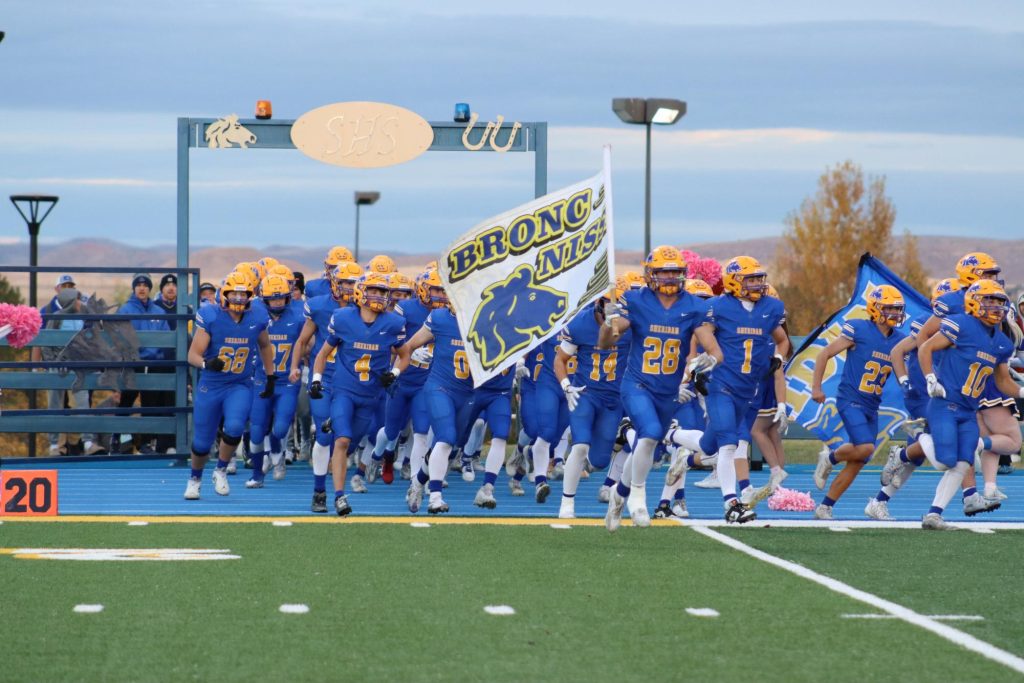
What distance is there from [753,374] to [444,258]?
2296 mm

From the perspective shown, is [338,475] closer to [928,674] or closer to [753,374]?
[753,374]

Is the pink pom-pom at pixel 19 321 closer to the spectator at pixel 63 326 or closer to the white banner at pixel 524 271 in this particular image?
the white banner at pixel 524 271

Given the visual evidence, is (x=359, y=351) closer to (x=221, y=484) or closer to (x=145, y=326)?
(x=221, y=484)

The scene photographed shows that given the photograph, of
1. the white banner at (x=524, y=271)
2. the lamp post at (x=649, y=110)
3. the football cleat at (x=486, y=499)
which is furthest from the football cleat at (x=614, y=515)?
the lamp post at (x=649, y=110)

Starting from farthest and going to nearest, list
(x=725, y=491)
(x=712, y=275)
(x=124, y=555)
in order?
(x=712, y=275), (x=725, y=491), (x=124, y=555)

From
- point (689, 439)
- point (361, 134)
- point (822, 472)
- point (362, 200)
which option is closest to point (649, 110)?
point (361, 134)

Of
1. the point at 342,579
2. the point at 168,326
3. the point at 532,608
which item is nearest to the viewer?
the point at 532,608

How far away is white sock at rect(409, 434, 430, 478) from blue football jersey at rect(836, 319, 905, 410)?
3240 millimetres

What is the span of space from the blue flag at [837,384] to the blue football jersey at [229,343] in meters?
5.53

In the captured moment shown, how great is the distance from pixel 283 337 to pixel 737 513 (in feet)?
17.8

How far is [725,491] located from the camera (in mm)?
11430

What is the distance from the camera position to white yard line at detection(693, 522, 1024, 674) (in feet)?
22.8

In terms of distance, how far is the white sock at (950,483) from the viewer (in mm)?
11773

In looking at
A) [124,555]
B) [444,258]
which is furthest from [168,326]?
[124,555]
